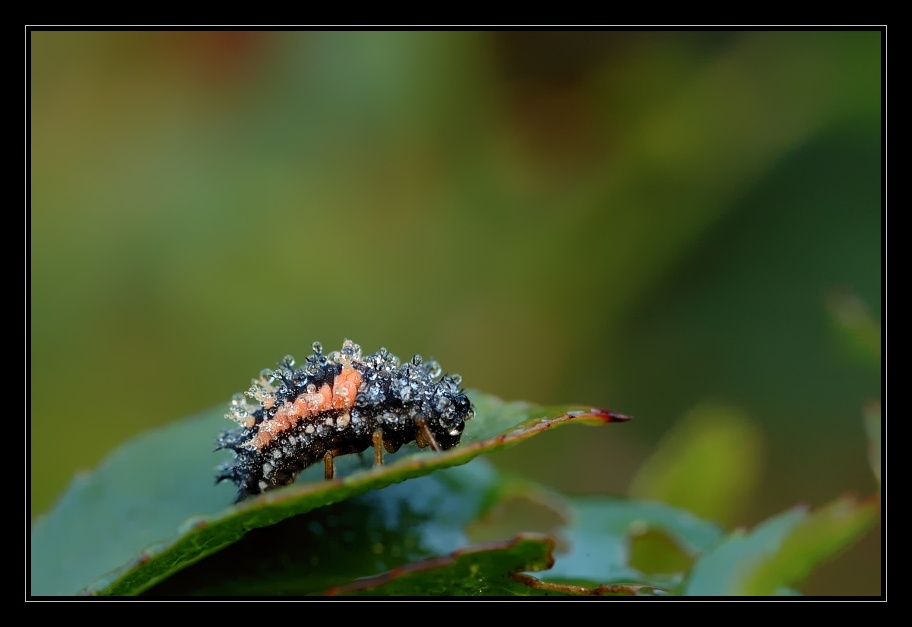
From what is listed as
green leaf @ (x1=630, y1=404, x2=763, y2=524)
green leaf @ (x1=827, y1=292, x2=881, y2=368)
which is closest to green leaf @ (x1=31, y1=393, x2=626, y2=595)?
green leaf @ (x1=827, y1=292, x2=881, y2=368)

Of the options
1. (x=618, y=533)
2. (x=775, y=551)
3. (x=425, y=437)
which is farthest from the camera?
(x=618, y=533)

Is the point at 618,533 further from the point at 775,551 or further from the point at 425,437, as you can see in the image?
the point at 775,551

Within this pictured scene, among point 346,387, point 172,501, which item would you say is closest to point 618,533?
point 346,387

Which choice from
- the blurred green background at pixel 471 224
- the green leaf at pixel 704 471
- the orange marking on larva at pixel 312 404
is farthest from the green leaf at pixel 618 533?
the blurred green background at pixel 471 224

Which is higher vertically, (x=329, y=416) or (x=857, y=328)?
(x=857, y=328)

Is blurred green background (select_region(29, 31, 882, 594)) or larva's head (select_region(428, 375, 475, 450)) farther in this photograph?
blurred green background (select_region(29, 31, 882, 594))

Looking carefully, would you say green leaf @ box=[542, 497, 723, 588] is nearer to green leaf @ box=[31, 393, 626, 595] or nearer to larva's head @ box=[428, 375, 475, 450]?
larva's head @ box=[428, 375, 475, 450]

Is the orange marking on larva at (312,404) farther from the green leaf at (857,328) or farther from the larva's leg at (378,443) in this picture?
the green leaf at (857,328)
